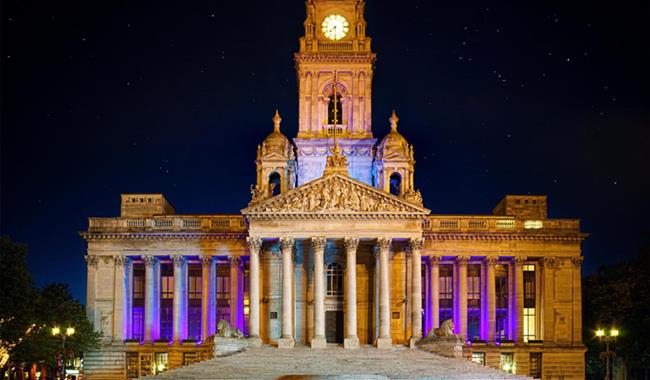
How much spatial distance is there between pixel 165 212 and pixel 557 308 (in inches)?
1495

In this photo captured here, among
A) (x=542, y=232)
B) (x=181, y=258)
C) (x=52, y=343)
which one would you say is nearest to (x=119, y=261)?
(x=181, y=258)

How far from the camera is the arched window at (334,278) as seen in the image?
87750mm

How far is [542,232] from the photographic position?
93.3 meters

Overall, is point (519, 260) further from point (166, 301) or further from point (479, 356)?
point (166, 301)

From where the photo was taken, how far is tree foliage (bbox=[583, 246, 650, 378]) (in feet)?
283

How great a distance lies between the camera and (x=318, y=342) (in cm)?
8100

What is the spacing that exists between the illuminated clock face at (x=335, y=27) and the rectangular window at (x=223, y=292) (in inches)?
931

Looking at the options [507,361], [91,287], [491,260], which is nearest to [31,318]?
[91,287]

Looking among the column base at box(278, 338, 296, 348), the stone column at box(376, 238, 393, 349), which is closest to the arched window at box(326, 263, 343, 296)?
the stone column at box(376, 238, 393, 349)

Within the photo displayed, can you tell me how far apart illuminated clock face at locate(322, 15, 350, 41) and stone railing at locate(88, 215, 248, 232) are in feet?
62.2

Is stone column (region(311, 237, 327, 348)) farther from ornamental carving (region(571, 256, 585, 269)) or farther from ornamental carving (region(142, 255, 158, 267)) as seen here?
ornamental carving (region(571, 256, 585, 269))

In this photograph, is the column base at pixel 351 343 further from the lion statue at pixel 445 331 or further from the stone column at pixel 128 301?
the stone column at pixel 128 301

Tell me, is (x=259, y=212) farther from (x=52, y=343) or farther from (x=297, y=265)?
→ (x=52, y=343)

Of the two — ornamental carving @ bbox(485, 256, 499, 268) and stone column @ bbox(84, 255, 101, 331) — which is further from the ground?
ornamental carving @ bbox(485, 256, 499, 268)
